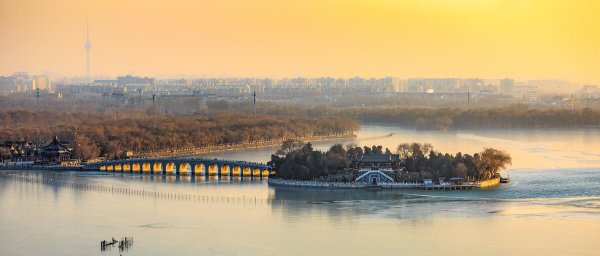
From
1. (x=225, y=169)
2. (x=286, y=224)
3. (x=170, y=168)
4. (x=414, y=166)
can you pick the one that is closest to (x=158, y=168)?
(x=170, y=168)

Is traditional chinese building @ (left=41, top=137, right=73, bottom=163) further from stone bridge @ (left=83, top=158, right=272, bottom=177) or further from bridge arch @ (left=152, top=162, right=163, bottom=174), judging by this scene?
bridge arch @ (left=152, top=162, right=163, bottom=174)

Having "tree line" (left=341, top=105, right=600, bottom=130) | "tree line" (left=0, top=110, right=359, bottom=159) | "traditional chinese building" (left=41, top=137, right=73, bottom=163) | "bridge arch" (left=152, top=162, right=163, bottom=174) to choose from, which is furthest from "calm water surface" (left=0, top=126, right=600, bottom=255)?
"tree line" (left=341, top=105, right=600, bottom=130)

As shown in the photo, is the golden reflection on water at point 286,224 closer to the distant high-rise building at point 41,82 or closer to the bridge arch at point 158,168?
the bridge arch at point 158,168

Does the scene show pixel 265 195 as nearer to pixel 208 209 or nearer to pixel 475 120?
pixel 208 209

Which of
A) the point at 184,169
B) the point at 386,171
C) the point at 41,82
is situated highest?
Answer: the point at 41,82

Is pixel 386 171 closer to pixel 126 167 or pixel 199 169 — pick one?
pixel 199 169

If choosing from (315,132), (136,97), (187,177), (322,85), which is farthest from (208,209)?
(322,85)

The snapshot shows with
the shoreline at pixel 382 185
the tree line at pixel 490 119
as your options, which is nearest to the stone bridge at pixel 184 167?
the shoreline at pixel 382 185
